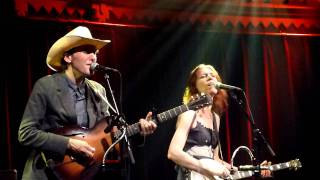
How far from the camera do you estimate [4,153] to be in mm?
6129

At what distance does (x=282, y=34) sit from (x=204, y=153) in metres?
3.27

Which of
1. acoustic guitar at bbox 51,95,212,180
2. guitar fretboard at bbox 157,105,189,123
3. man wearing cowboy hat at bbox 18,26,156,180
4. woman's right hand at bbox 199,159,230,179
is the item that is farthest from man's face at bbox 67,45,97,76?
woman's right hand at bbox 199,159,230,179

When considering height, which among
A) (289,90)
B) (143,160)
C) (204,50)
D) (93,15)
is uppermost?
(93,15)

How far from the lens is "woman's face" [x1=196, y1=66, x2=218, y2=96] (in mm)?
5734

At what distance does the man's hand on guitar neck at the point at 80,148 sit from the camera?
173 inches

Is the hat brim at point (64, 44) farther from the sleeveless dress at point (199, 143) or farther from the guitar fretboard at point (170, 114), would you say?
the sleeveless dress at point (199, 143)

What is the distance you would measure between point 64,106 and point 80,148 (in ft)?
1.44

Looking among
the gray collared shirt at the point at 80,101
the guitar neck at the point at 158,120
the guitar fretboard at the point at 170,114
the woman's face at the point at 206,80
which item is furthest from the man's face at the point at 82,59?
the woman's face at the point at 206,80

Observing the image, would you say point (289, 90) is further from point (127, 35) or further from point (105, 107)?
point (105, 107)

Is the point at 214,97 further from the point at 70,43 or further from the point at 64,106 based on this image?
the point at 64,106

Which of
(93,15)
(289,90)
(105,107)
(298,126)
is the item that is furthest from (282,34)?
(105,107)

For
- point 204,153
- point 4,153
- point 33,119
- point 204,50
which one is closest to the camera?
point 33,119

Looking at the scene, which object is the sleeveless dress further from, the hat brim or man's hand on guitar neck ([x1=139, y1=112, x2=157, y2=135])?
the hat brim

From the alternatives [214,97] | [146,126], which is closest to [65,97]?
[146,126]
